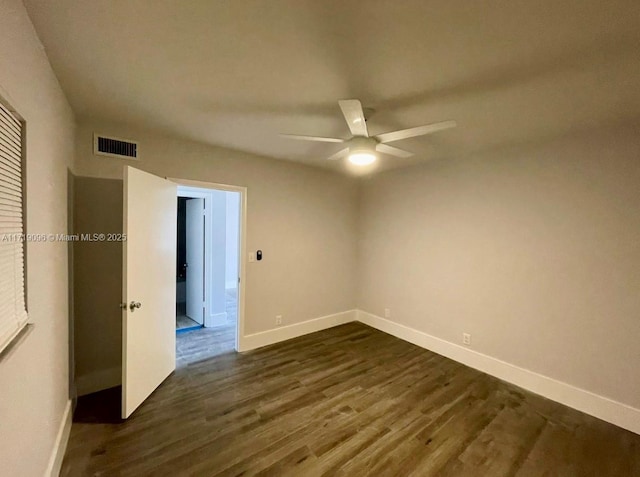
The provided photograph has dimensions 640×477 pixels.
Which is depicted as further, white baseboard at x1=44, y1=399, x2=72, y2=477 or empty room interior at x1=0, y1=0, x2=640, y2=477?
white baseboard at x1=44, y1=399, x2=72, y2=477

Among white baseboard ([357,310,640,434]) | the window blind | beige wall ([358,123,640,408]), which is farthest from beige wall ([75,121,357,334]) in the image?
the window blind

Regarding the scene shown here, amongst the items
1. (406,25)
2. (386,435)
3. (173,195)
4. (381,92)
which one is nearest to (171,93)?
(173,195)

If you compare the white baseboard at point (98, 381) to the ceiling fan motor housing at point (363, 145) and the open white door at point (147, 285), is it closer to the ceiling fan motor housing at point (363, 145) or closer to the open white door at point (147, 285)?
the open white door at point (147, 285)

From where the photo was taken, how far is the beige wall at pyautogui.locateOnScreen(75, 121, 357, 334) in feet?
8.74

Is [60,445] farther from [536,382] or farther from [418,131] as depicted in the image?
[536,382]

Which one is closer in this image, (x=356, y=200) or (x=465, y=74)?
(x=465, y=74)

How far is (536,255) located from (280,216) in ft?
9.48

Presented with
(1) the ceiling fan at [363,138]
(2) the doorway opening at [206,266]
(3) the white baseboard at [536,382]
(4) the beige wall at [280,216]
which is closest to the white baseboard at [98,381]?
(2) the doorway opening at [206,266]

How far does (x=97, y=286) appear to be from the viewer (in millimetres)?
2447

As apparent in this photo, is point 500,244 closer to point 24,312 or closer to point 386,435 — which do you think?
point 386,435

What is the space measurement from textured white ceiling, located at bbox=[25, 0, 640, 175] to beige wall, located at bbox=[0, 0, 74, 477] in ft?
0.62

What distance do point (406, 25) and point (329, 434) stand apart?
2601 millimetres

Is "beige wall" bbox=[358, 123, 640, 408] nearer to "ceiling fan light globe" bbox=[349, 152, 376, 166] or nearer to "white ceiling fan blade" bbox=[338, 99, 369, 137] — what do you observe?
"ceiling fan light globe" bbox=[349, 152, 376, 166]

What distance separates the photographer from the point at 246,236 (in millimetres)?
3318
